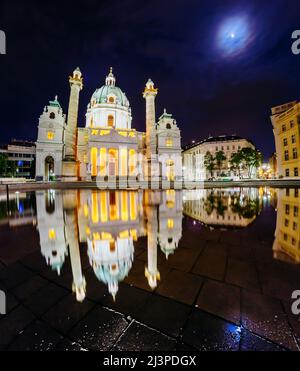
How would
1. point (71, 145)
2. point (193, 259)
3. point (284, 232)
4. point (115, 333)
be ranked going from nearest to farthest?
point (115, 333) → point (193, 259) → point (284, 232) → point (71, 145)

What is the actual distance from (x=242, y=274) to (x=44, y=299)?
116 inches

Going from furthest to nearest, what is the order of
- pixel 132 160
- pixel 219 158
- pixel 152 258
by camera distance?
pixel 219 158
pixel 132 160
pixel 152 258

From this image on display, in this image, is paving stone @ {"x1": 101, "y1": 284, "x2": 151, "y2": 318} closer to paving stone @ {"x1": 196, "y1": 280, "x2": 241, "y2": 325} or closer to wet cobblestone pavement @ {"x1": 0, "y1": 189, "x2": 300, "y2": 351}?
wet cobblestone pavement @ {"x1": 0, "y1": 189, "x2": 300, "y2": 351}

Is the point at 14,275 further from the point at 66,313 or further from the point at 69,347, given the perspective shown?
the point at 69,347

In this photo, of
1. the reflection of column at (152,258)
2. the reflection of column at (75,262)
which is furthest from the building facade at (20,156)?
the reflection of column at (152,258)

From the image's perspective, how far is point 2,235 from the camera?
5117 millimetres

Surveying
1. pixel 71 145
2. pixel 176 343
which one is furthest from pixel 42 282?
pixel 71 145

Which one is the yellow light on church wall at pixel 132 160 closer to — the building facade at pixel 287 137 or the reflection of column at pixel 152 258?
the building facade at pixel 287 137

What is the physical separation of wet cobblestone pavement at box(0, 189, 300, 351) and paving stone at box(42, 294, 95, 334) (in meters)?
0.01

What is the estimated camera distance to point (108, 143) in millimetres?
48219

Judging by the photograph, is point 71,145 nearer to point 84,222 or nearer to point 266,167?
point 84,222

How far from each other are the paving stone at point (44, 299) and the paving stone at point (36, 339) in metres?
0.27

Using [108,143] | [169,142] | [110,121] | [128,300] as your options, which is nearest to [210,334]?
[128,300]
